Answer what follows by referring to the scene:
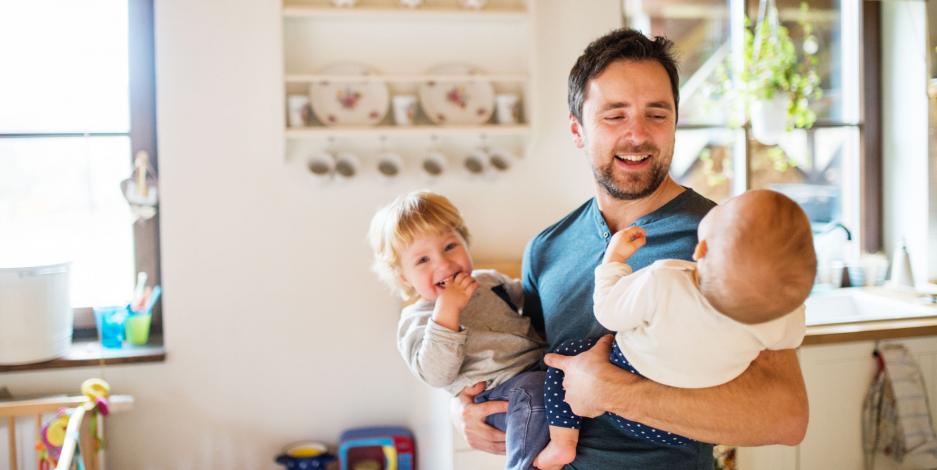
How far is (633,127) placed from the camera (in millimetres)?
1433

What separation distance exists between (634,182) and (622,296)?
0.96ft

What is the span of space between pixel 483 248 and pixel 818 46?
1743mm

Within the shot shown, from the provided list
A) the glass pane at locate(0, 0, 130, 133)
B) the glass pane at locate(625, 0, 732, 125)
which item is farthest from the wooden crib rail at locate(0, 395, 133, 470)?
the glass pane at locate(625, 0, 732, 125)

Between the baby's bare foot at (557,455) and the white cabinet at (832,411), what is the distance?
1.30 metres

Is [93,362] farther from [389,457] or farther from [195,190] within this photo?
[389,457]

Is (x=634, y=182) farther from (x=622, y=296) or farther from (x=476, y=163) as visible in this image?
(x=476, y=163)

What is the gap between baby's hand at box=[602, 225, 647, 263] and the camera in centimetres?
130

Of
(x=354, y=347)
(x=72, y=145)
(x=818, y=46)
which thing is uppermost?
(x=818, y=46)

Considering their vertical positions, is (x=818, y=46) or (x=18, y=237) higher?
(x=818, y=46)

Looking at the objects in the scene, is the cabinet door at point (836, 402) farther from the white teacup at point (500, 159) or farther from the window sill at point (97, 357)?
the window sill at point (97, 357)

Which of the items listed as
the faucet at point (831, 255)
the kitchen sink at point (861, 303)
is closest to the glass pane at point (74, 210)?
the kitchen sink at point (861, 303)

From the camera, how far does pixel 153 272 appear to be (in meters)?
2.75

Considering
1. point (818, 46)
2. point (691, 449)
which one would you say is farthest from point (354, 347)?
point (818, 46)

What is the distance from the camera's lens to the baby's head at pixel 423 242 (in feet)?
5.61
